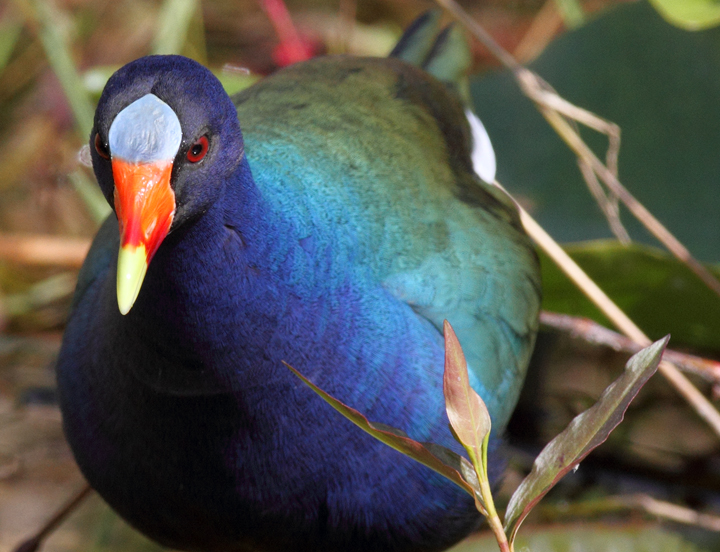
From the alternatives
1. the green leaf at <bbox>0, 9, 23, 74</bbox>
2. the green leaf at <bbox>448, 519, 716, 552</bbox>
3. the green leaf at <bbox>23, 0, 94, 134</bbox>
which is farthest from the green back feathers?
the green leaf at <bbox>0, 9, 23, 74</bbox>

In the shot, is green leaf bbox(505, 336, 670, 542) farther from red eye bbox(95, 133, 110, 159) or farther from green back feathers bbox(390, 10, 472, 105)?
green back feathers bbox(390, 10, 472, 105)

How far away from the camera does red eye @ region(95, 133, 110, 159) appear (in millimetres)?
895

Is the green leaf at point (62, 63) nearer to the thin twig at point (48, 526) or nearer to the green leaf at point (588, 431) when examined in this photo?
the thin twig at point (48, 526)

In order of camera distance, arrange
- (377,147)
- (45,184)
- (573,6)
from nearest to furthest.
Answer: (377,147) < (573,6) < (45,184)

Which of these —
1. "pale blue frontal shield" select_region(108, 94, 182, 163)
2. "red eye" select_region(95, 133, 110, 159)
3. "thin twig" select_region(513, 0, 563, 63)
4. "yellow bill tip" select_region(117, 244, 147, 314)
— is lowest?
"thin twig" select_region(513, 0, 563, 63)

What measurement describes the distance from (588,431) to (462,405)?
0.35 feet

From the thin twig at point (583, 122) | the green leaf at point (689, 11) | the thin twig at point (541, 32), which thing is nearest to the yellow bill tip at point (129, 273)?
the thin twig at point (583, 122)

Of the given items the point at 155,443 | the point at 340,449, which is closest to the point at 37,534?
the point at 155,443

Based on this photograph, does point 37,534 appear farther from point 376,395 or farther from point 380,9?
point 380,9

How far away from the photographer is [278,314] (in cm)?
105

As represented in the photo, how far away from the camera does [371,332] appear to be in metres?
1.14

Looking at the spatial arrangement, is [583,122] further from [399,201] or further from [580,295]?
[399,201]

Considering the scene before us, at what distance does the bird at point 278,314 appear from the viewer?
92 cm

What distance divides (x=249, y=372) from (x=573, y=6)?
1608 mm
